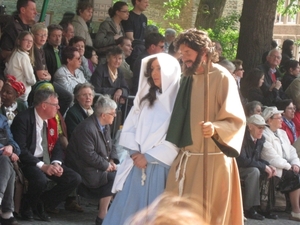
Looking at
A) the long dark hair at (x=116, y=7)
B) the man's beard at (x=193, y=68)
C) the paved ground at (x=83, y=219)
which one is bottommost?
the paved ground at (x=83, y=219)

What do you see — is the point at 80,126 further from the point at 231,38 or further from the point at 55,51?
the point at 231,38

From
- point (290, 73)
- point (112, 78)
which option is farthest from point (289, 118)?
point (112, 78)

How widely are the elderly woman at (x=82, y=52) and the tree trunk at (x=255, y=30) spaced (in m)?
3.90

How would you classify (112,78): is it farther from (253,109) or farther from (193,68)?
(193,68)

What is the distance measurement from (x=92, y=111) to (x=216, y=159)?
3.58 m

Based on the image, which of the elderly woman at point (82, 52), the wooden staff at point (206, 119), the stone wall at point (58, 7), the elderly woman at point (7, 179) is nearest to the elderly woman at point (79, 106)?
the elderly woman at point (82, 52)

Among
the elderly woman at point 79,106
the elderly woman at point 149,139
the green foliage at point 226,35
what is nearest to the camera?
the elderly woman at point 149,139

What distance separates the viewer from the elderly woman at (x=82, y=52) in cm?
1118

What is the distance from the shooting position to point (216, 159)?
677cm

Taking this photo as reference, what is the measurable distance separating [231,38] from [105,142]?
31.7 feet

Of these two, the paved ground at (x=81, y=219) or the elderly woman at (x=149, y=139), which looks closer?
the elderly woman at (x=149, y=139)

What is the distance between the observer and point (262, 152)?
11.0 meters

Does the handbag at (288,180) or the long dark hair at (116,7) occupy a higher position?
the long dark hair at (116,7)

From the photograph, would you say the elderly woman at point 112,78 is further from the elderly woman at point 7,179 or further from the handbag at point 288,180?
the elderly woman at point 7,179
